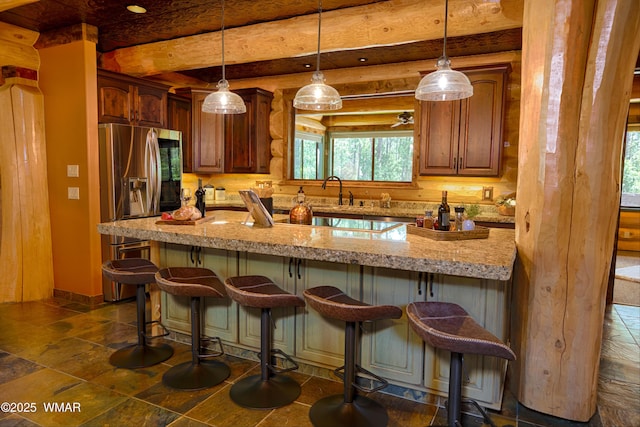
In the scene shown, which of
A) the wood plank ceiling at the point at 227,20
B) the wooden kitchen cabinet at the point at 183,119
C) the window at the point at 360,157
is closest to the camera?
the wood plank ceiling at the point at 227,20

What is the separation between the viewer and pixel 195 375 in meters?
2.61

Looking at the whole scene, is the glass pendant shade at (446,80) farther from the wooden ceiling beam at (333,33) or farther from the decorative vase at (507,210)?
the decorative vase at (507,210)

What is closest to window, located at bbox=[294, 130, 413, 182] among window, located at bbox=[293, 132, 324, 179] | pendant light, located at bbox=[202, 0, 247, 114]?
window, located at bbox=[293, 132, 324, 179]

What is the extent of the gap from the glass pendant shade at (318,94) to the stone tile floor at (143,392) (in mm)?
1880

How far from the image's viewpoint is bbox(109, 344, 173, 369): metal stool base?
2.80 metres

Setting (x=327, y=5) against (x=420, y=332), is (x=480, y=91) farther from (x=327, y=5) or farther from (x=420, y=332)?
(x=420, y=332)

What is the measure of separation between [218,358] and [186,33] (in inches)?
128

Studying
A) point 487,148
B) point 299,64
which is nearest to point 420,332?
point 487,148

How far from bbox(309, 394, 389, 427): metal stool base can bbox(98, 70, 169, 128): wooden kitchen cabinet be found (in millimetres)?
3574

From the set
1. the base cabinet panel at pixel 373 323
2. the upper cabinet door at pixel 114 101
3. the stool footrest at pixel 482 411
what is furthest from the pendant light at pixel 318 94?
the upper cabinet door at pixel 114 101

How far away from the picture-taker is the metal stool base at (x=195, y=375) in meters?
2.53

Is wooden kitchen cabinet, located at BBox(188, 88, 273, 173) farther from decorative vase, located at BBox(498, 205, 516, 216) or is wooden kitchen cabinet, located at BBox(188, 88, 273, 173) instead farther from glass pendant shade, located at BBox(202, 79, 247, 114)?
decorative vase, located at BBox(498, 205, 516, 216)

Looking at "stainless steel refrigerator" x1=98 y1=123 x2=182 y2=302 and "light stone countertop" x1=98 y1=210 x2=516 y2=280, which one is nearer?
"light stone countertop" x1=98 y1=210 x2=516 y2=280

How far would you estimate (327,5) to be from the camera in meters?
3.48
